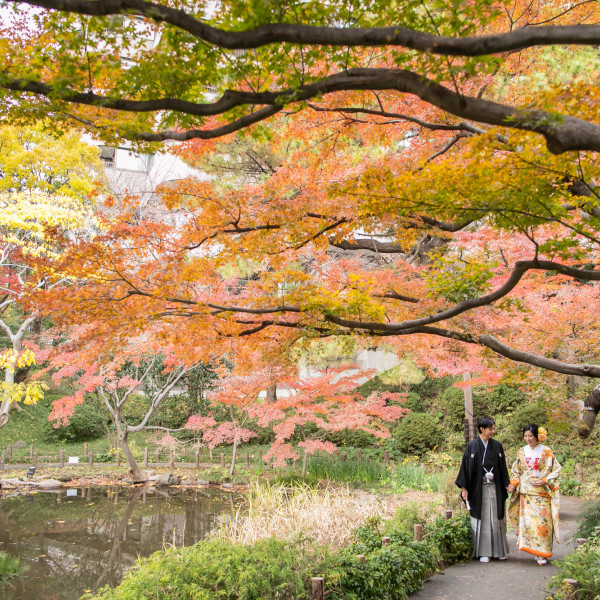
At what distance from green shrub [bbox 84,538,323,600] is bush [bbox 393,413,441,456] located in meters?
9.75

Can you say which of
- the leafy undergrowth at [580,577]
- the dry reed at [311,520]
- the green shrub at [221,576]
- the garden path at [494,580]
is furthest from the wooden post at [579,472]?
the green shrub at [221,576]

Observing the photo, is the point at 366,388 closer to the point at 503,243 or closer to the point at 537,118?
the point at 503,243

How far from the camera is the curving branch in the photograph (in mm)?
2316

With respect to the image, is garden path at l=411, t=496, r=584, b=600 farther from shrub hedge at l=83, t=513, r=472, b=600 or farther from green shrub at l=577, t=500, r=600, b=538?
green shrub at l=577, t=500, r=600, b=538

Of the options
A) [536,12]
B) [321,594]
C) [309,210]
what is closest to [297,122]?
[309,210]

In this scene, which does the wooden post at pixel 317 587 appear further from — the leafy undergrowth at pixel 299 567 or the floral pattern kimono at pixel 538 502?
the floral pattern kimono at pixel 538 502

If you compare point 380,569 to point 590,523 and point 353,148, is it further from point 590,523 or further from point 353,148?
point 353,148

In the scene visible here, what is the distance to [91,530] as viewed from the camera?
8.76 m

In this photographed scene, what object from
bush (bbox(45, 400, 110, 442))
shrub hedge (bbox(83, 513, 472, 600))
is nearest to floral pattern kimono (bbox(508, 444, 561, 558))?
shrub hedge (bbox(83, 513, 472, 600))

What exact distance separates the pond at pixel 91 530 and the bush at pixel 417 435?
15.3 ft

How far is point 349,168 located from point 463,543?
14.7 ft

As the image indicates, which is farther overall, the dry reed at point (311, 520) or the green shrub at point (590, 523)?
the dry reed at point (311, 520)

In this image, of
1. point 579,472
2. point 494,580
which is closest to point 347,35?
point 494,580

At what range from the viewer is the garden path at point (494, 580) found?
14.8 ft
